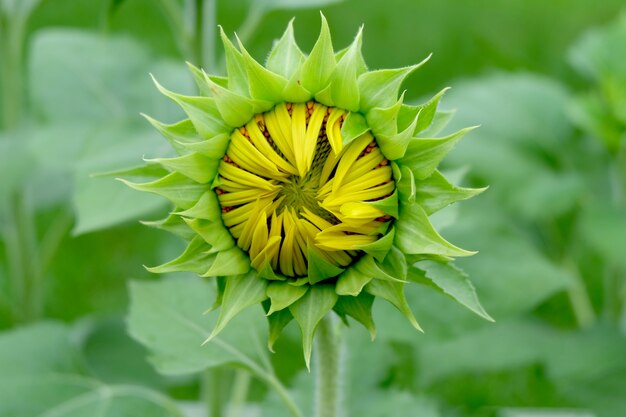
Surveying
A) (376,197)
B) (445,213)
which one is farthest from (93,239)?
(376,197)

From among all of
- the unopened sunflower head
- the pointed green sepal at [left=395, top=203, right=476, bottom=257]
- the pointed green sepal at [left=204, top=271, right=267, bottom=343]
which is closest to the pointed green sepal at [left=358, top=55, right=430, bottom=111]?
the unopened sunflower head

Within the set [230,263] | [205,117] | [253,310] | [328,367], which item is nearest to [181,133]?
[205,117]

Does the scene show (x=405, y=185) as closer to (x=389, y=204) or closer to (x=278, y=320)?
(x=389, y=204)

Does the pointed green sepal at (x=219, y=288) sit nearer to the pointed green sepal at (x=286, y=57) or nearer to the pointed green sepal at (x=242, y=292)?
the pointed green sepal at (x=242, y=292)

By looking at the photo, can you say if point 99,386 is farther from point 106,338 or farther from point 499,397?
point 499,397

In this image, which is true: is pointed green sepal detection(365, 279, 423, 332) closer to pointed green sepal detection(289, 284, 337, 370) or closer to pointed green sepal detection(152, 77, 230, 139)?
pointed green sepal detection(289, 284, 337, 370)
